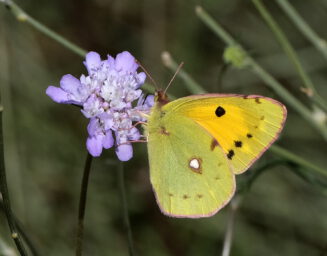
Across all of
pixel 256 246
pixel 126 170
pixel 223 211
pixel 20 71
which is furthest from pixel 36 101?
pixel 256 246

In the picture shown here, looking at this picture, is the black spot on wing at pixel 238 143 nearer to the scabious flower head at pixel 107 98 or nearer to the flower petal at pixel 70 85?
the scabious flower head at pixel 107 98

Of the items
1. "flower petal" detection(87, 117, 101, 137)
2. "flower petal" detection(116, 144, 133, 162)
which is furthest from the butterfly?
"flower petal" detection(87, 117, 101, 137)

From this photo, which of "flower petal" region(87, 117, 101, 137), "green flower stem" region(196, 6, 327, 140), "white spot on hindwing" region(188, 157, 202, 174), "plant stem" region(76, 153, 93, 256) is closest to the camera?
"plant stem" region(76, 153, 93, 256)

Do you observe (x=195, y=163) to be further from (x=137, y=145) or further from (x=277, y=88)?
(x=137, y=145)

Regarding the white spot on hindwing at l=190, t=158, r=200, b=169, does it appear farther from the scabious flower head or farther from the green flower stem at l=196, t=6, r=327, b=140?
the green flower stem at l=196, t=6, r=327, b=140

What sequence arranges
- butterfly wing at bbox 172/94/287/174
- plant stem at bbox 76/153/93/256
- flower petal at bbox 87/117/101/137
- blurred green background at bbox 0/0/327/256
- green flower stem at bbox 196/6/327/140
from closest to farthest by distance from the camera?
plant stem at bbox 76/153/93/256 → flower petal at bbox 87/117/101/137 → butterfly wing at bbox 172/94/287/174 → green flower stem at bbox 196/6/327/140 → blurred green background at bbox 0/0/327/256

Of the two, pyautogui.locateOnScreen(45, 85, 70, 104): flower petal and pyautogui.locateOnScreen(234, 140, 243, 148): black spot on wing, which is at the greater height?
pyautogui.locateOnScreen(45, 85, 70, 104): flower petal

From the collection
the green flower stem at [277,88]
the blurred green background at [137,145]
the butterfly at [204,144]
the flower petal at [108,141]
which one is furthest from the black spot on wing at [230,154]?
the blurred green background at [137,145]
